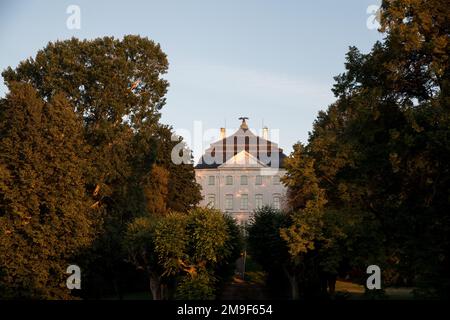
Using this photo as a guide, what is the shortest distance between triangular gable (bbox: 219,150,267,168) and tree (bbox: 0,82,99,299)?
58.7m

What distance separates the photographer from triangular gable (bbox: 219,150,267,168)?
9388 cm

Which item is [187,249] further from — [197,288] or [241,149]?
[241,149]

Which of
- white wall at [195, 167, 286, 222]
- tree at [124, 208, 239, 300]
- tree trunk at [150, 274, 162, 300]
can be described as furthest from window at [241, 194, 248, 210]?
tree trunk at [150, 274, 162, 300]

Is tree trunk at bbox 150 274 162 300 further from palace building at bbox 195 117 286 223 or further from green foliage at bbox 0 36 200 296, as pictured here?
palace building at bbox 195 117 286 223

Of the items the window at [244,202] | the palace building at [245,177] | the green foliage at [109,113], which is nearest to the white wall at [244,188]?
the palace building at [245,177]

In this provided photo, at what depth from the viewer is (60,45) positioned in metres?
44.3

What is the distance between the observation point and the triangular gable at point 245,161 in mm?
93875

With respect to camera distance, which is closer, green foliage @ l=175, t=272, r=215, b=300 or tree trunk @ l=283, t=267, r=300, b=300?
green foliage @ l=175, t=272, r=215, b=300

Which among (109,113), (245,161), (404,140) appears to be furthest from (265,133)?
(404,140)

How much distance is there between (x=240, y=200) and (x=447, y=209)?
74908 millimetres

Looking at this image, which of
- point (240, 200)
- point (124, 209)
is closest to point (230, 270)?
point (124, 209)

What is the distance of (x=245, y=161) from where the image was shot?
94.1 m

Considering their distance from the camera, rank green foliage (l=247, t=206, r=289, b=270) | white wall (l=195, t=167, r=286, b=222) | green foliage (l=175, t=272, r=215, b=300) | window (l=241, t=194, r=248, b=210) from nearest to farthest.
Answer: green foliage (l=175, t=272, r=215, b=300) < green foliage (l=247, t=206, r=289, b=270) < white wall (l=195, t=167, r=286, b=222) < window (l=241, t=194, r=248, b=210)

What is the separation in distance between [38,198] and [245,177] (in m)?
61.9
